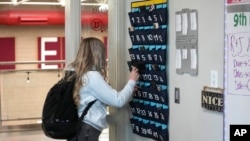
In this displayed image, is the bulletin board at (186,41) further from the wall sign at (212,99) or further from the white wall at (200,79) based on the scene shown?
the wall sign at (212,99)

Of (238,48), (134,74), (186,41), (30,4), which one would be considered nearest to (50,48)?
(30,4)

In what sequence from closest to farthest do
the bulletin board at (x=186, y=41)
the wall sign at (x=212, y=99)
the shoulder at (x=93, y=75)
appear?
the wall sign at (x=212, y=99), the bulletin board at (x=186, y=41), the shoulder at (x=93, y=75)

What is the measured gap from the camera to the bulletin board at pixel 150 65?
3309mm

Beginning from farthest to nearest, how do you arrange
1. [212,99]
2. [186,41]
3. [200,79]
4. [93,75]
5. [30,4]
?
1. [30,4]
2. [93,75]
3. [186,41]
4. [200,79]
5. [212,99]

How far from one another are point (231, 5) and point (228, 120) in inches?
23.0

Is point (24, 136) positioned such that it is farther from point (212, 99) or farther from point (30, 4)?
point (212, 99)

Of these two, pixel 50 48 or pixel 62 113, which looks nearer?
pixel 62 113

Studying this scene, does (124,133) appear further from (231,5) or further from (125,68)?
(231,5)

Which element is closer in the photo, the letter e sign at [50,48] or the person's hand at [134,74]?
the person's hand at [134,74]

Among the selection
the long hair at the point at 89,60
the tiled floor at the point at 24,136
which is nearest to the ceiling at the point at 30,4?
the tiled floor at the point at 24,136

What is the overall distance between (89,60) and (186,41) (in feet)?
2.41

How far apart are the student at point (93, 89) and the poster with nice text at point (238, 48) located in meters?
1.17

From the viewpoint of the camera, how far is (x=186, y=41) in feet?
9.93

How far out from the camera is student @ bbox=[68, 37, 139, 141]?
3242 mm
